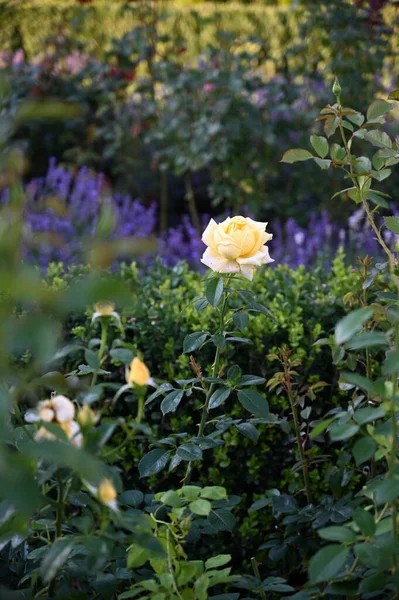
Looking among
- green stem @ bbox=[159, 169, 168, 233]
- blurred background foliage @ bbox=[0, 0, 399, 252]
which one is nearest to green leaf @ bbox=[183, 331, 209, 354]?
blurred background foliage @ bbox=[0, 0, 399, 252]

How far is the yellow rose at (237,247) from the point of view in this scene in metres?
1.51

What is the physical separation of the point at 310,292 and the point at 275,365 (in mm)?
323

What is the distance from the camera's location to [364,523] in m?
1.12

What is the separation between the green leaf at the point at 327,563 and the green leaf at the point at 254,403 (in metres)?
0.44

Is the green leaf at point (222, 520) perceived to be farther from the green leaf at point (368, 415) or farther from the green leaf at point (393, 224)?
the green leaf at point (393, 224)

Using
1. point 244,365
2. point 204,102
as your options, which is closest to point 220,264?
point 244,365

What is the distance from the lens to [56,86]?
6613 millimetres

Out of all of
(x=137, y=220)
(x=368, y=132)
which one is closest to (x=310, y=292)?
(x=368, y=132)

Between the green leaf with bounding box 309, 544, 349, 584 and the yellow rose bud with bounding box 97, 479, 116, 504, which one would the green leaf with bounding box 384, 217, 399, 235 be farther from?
the yellow rose bud with bounding box 97, 479, 116, 504

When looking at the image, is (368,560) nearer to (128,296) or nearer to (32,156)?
(128,296)

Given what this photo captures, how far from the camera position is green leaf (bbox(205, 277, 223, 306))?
1577 mm

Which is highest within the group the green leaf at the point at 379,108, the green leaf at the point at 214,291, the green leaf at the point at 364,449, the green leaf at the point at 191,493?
the green leaf at the point at 379,108

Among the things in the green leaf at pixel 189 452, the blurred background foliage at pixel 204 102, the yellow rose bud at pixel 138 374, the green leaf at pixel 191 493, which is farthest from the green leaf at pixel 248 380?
the blurred background foliage at pixel 204 102

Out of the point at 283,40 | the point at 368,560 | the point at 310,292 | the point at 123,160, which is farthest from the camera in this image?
the point at 283,40
